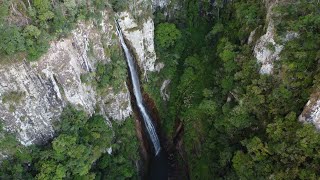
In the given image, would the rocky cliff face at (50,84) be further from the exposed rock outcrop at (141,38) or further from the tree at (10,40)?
the exposed rock outcrop at (141,38)

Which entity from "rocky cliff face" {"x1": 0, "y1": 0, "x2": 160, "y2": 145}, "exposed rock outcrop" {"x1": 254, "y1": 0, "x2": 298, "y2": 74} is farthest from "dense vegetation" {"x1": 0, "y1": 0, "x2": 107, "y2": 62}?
"exposed rock outcrop" {"x1": 254, "y1": 0, "x2": 298, "y2": 74}

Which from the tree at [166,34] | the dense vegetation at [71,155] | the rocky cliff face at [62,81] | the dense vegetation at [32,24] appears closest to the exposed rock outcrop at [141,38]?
the rocky cliff face at [62,81]

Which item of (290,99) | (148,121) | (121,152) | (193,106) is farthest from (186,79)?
(290,99)

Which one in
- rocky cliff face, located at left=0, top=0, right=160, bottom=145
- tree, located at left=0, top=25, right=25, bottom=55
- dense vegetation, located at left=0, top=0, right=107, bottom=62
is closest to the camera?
tree, located at left=0, top=25, right=25, bottom=55

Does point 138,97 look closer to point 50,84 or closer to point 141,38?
point 141,38

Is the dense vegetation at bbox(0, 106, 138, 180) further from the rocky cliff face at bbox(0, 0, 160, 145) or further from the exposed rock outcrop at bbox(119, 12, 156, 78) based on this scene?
the exposed rock outcrop at bbox(119, 12, 156, 78)

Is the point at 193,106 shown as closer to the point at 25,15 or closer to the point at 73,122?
the point at 73,122

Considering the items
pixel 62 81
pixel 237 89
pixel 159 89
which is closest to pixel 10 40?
pixel 62 81
